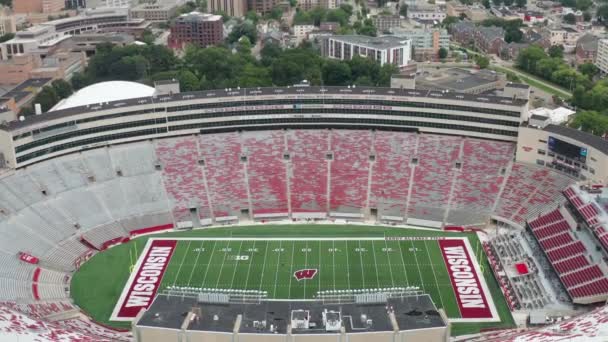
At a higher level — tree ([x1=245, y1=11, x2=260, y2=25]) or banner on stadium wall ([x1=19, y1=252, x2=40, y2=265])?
tree ([x1=245, y1=11, x2=260, y2=25])

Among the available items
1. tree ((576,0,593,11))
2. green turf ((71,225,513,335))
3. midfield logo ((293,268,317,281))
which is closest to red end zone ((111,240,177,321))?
green turf ((71,225,513,335))

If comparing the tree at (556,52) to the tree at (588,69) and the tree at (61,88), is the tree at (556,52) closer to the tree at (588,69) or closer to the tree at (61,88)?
the tree at (588,69)

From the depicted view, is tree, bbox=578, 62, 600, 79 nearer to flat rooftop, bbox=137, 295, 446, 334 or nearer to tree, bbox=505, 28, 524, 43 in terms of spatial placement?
tree, bbox=505, 28, 524, 43

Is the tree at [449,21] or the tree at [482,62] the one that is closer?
the tree at [482,62]

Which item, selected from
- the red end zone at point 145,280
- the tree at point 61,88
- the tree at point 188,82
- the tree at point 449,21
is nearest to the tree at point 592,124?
the red end zone at point 145,280

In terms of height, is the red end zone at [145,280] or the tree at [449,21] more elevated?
the tree at [449,21]

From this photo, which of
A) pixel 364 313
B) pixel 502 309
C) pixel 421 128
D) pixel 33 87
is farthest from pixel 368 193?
pixel 33 87

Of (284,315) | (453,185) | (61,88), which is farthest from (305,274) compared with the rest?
(61,88)
